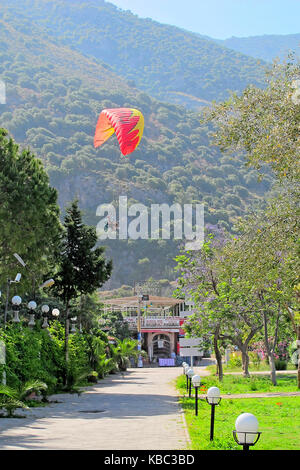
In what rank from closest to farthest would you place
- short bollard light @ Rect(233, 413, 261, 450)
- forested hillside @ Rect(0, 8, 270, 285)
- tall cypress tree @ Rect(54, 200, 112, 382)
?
short bollard light @ Rect(233, 413, 261, 450) < tall cypress tree @ Rect(54, 200, 112, 382) < forested hillside @ Rect(0, 8, 270, 285)

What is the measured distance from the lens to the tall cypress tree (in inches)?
1003

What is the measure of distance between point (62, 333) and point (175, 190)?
128 meters

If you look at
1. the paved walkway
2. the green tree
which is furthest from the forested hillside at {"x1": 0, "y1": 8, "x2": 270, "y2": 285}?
the paved walkway

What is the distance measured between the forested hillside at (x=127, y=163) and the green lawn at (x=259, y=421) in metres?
104

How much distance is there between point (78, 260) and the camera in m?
25.6

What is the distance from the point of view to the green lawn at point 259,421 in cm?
942

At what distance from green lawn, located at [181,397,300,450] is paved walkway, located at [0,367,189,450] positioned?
0.98 ft

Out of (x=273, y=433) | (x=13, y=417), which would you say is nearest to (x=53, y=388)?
(x=13, y=417)

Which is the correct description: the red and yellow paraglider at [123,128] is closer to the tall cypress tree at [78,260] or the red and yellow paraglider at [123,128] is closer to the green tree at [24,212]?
the tall cypress tree at [78,260]

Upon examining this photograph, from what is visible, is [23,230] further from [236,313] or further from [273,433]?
[273,433]

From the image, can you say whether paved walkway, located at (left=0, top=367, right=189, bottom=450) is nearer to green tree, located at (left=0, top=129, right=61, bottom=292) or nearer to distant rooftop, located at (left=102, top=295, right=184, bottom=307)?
green tree, located at (left=0, top=129, right=61, bottom=292)

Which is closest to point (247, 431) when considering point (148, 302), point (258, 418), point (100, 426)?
point (100, 426)

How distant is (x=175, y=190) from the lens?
496 feet

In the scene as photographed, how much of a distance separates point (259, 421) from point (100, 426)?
3.25m
